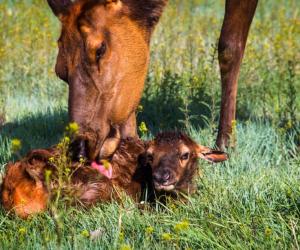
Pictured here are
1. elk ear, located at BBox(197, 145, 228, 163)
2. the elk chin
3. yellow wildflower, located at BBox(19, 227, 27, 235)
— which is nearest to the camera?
yellow wildflower, located at BBox(19, 227, 27, 235)

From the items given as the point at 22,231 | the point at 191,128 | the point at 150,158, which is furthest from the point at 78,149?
the point at 191,128

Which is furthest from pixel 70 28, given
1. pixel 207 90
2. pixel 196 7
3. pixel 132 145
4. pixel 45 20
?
pixel 196 7

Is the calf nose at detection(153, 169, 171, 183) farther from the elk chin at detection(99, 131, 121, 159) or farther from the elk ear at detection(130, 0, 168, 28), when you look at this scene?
the elk ear at detection(130, 0, 168, 28)

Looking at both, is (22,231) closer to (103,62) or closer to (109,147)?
(109,147)

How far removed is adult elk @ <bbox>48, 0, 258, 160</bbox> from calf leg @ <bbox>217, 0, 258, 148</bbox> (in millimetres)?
1253

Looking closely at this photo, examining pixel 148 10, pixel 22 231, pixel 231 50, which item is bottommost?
pixel 22 231

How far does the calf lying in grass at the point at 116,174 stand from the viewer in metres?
5.39

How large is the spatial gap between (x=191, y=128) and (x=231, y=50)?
904mm

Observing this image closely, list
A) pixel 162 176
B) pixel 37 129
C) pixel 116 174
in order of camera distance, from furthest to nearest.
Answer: pixel 37 129 < pixel 116 174 < pixel 162 176

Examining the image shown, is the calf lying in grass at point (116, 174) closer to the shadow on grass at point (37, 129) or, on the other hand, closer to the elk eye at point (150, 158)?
the elk eye at point (150, 158)

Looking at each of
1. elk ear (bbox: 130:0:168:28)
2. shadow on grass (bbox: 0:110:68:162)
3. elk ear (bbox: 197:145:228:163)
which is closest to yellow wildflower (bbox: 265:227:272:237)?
elk ear (bbox: 197:145:228:163)

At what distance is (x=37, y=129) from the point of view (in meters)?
8.38

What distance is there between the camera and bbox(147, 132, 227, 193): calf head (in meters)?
5.47

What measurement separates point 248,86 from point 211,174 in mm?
3201
